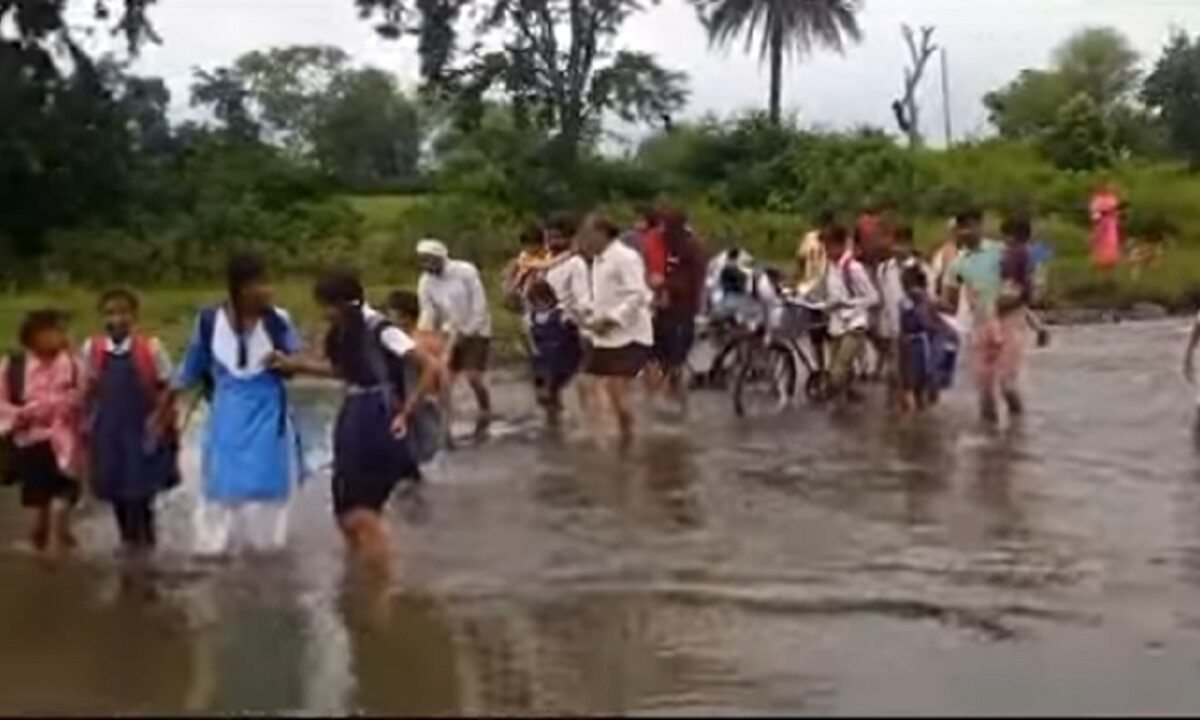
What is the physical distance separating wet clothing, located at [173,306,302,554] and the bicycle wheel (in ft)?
29.2

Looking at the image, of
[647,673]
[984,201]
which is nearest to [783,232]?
[984,201]

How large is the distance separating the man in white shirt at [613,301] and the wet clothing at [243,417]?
5.60m

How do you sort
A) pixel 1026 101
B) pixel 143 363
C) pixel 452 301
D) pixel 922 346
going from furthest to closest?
pixel 1026 101 → pixel 922 346 → pixel 452 301 → pixel 143 363

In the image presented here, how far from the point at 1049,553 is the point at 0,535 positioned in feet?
19.3

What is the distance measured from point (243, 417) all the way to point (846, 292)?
358 inches

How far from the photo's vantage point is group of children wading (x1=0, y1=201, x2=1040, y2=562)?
11.5 m

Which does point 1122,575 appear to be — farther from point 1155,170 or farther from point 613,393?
point 1155,170

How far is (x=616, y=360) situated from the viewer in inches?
701

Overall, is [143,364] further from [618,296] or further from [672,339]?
[672,339]

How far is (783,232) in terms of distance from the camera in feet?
149

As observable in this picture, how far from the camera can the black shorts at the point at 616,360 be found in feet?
58.2

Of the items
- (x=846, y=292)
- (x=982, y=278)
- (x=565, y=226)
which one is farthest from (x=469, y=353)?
(x=982, y=278)

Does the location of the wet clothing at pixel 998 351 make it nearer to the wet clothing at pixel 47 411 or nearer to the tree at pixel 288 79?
the wet clothing at pixel 47 411

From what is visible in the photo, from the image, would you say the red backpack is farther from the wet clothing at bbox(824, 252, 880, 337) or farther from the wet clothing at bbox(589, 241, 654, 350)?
the wet clothing at bbox(824, 252, 880, 337)
